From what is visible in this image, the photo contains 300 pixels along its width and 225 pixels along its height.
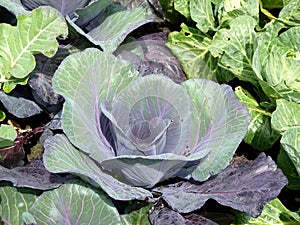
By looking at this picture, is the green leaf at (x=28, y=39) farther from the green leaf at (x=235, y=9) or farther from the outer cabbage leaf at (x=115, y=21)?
the green leaf at (x=235, y=9)

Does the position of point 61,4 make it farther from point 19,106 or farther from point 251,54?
point 251,54

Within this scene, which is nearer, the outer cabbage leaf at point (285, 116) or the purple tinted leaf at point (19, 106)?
the outer cabbage leaf at point (285, 116)

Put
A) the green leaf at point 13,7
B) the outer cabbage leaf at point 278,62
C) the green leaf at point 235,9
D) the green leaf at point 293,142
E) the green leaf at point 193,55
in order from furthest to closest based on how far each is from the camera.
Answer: the green leaf at point 193,55 → the green leaf at point 235,9 → the green leaf at point 13,7 → the outer cabbage leaf at point 278,62 → the green leaf at point 293,142

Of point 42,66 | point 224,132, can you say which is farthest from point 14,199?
point 224,132

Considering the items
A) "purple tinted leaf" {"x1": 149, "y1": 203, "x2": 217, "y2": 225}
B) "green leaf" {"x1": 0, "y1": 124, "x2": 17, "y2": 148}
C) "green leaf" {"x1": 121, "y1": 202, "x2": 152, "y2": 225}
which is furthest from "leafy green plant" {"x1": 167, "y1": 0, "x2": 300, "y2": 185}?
"green leaf" {"x1": 0, "y1": 124, "x2": 17, "y2": 148}

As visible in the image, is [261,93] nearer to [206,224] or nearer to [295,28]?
[295,28]

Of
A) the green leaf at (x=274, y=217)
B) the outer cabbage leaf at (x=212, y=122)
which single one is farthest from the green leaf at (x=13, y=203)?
the green leaf at (x=274, y=217)

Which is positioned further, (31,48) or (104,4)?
(104,4)
